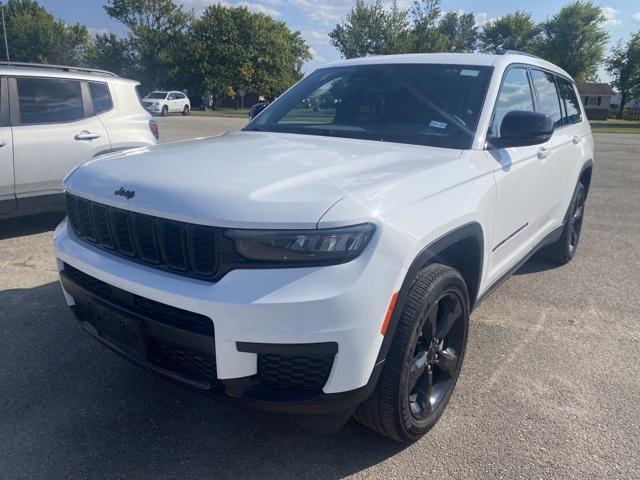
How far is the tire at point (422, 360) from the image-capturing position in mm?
2201

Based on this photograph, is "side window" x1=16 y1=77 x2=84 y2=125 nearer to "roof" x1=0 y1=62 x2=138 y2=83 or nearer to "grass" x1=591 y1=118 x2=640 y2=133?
"roof" x1=0 y1=62 x2=138 y2=83

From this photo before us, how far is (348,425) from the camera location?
8.84 feet

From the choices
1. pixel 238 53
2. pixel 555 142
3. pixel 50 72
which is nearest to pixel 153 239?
pixel 555 142

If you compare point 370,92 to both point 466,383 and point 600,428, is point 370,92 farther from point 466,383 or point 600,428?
point 600,428

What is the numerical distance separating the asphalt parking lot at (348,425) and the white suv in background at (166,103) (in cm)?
3548

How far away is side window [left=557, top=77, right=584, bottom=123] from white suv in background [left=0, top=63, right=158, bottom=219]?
4.78m

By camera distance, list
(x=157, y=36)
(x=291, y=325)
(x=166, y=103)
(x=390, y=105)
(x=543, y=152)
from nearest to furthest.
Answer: (x=291, y=325) < (x=390, y=105) < (x=543, y=152) < (x=166, y=103) < (x=157, y=36)

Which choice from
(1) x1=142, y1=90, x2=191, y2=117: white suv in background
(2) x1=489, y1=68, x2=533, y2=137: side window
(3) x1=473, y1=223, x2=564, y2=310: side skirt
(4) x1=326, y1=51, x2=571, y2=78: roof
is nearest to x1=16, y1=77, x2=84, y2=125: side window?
(4) x1=326, y1=51, x2=571, y2=78: roof

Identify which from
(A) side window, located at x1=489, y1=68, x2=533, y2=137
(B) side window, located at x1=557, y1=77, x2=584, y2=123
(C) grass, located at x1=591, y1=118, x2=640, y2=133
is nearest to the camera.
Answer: (A) side window, located at x1=489, y1=68, x2=533, y2=137

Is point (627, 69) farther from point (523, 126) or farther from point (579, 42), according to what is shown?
point (523, 126)

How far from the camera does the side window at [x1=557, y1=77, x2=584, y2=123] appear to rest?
15.9 feet

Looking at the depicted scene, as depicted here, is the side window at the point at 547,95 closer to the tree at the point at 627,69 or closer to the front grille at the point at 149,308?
the front grille at the point at 149,308

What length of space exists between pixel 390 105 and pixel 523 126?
84 cm

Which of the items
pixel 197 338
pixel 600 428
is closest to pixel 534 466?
pixel 600 428
